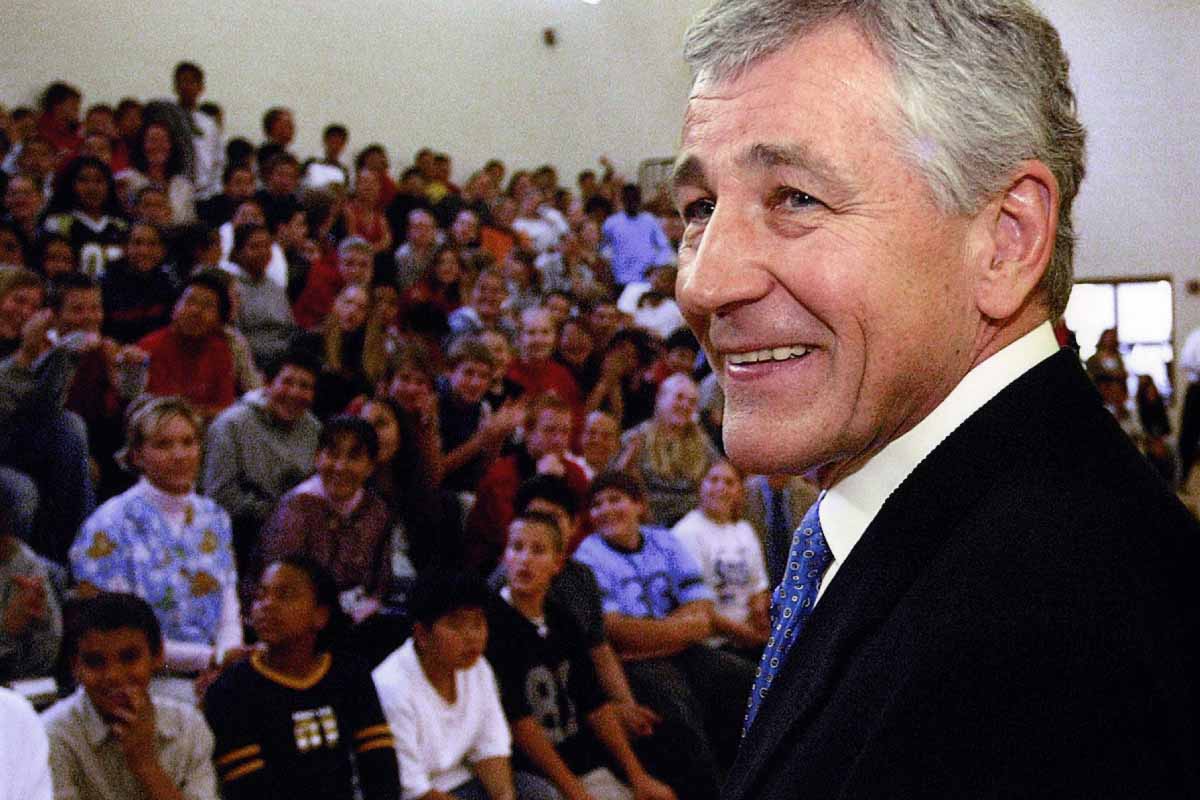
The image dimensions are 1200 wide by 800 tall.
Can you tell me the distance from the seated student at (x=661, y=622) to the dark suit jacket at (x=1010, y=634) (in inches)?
163

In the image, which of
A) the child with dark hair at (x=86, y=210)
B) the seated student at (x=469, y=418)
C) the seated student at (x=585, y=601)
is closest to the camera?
the seated student at (x=585, y=601)

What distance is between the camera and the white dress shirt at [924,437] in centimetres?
100

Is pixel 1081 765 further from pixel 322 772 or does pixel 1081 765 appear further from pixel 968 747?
pixel 322 772

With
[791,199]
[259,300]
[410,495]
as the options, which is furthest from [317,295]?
[791,199]

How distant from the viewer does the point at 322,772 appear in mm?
3580

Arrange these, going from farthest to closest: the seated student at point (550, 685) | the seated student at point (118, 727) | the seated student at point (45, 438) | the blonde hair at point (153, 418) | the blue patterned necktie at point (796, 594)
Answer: the seated student at point (45, 438)
the seated student at point (550, 685)
the blonde hair at point (153, 418)
the seated student at point (118, 727)
the blue patterned necktie at point (796, 594)

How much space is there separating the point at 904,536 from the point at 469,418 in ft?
16.9

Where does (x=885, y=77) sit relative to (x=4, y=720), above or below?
above

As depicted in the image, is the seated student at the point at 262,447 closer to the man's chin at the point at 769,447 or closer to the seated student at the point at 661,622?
the seated student at the point at 661,622

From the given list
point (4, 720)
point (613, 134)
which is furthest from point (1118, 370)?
point (4, 720)

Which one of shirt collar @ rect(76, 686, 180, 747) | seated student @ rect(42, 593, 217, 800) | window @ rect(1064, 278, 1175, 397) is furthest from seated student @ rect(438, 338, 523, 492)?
window @ rect(1064, 278, 1175, 397)

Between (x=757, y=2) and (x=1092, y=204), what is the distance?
1416 cm

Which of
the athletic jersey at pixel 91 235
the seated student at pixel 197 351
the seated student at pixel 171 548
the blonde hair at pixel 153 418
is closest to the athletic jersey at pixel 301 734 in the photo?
the seated student at pixel 171 548

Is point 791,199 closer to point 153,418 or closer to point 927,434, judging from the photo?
point 927,434
